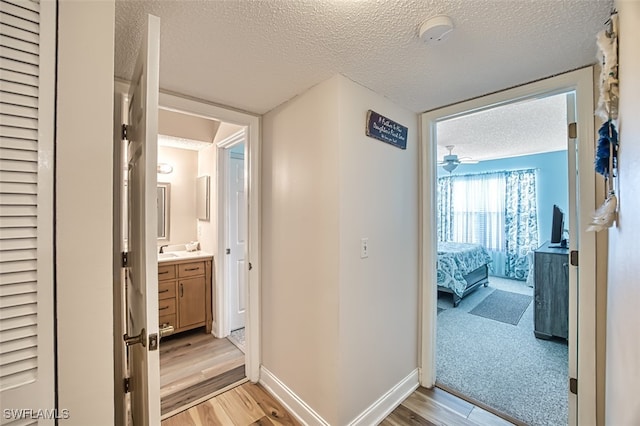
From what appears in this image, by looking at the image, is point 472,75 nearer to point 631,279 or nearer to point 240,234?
point 631,279

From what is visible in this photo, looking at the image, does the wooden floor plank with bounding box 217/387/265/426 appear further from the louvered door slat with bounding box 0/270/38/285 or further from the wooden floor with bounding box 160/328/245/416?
the louvered door slat with bounding box 0/270/38/285

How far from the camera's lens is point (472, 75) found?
1521 millimetres

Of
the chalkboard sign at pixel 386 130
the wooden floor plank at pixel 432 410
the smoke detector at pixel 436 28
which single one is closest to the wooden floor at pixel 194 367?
the wooden floor plank at pixel 432 410

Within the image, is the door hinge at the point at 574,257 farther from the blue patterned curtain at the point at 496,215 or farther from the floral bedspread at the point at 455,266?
the blue patterned curtain at the point at 496,215

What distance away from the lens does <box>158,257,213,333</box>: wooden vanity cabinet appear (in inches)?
106

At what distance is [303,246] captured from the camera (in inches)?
68.9

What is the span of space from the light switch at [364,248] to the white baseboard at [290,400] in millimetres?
1048

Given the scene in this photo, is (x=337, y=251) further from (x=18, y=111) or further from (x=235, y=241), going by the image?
(x=235, y=241)

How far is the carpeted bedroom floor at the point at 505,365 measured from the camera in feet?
6.13

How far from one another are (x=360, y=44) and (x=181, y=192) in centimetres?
292

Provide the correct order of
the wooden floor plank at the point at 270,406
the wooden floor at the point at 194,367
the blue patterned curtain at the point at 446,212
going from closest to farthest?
1. the wooden floor plank at the point at 270,406
2. the wooden floor at the point at 194,367
3. the blue patterned curtain at the point at 446,212

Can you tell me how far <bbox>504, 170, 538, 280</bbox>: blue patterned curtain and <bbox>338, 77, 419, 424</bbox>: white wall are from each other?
4.54m

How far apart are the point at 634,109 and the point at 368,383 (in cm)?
179

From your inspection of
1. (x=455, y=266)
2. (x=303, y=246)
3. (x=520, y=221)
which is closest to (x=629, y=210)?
(x=303, y=246)
